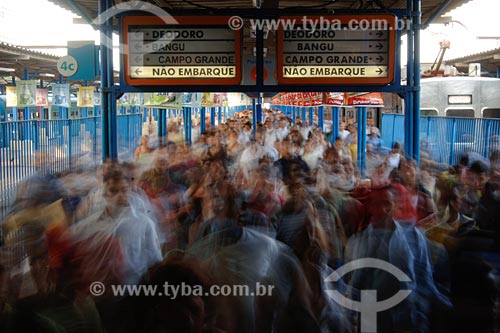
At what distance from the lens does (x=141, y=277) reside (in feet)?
13.5

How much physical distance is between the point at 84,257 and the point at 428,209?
2.94 m

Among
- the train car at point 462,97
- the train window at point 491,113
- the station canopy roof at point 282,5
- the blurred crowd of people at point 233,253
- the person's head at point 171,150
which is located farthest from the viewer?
the train window at point 491,113

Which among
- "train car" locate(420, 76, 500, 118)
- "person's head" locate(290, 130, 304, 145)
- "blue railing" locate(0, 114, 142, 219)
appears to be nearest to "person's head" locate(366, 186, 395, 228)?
"person's head" locate(290, 130, 304, 145)

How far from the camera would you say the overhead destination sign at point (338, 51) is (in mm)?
6066

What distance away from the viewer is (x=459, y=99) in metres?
15.4

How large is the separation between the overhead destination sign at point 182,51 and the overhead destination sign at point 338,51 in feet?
Result: 1.70

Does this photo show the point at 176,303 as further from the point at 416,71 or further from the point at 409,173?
the point at 416,71

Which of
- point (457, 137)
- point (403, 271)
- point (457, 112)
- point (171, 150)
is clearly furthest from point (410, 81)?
point (457, 112)

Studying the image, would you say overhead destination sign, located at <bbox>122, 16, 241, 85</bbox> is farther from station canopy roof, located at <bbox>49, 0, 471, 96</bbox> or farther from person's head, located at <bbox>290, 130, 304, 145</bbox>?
person's head, located at <bbox>290, 130, 304, 145</bbox>

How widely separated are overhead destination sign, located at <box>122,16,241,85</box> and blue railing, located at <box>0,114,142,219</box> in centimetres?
527

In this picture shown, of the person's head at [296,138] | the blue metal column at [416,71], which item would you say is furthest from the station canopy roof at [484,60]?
the blue metal column at [416,71]

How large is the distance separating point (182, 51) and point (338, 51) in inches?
59.8

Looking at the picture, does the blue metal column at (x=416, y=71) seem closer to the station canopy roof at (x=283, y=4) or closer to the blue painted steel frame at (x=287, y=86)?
the blue painted steel frame at (x=287, y=86)

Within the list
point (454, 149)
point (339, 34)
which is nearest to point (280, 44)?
point (339, 34)
